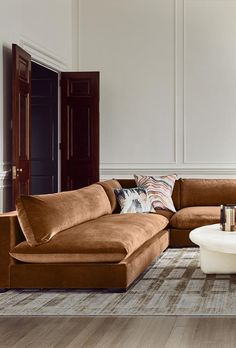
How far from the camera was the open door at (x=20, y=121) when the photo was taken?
6.90 meters

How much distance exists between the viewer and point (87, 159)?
927 centimetres

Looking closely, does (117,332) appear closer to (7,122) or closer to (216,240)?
(216,240)

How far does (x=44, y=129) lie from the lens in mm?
9406

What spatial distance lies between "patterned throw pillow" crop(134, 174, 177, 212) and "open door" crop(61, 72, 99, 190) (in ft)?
5.55

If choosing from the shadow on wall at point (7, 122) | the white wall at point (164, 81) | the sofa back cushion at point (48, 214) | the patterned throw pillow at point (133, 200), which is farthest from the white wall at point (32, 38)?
the sofa back cushion at point (48, 214)

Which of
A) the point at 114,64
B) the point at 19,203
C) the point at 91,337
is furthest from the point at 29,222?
the point at 114,64

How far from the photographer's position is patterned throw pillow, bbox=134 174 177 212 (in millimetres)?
7395

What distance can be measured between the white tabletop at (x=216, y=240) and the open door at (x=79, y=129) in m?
3.79

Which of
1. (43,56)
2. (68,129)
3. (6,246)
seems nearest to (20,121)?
(43,56)

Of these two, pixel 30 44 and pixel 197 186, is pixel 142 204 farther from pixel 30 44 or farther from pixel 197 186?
pixel 30 44

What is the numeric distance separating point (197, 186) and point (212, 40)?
260cm

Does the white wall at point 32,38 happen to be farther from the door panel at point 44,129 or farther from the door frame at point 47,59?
the door panel at point 44,129

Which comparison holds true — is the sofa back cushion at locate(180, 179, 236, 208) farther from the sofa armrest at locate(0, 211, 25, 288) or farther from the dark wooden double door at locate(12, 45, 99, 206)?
the sofa armrest at locate(0, 211, 25, 288)

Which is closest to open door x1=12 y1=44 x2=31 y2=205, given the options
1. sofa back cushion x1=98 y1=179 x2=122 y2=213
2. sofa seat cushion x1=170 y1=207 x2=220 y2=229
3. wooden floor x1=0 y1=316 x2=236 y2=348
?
sofa back cushion x1=98 y1=179 x2=122 y2=213
